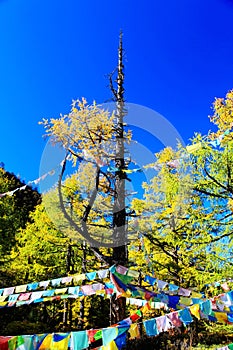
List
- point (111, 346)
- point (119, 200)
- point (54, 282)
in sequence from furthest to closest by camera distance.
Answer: point (119, 200) → point (54, 282) → point (111, 346)

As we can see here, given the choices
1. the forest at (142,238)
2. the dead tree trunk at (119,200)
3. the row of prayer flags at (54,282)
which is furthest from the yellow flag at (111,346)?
the dead tree trunk at (119,200)

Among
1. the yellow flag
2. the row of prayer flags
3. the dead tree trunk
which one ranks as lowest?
the yellow flag

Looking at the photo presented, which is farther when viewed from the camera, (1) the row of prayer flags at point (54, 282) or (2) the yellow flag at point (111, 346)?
(1) the row of prayer flags at point (54, 282)

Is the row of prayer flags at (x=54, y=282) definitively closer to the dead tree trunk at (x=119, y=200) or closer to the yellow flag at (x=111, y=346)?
the dead tree trunk at (x=119, y=200)

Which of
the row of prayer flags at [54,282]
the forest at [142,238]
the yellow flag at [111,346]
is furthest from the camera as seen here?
the row of prayer flags at [54,282]

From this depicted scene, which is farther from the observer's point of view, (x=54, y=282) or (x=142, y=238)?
(x=142, y=238)

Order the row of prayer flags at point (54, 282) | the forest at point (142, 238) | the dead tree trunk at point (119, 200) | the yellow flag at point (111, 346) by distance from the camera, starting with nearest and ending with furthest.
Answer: the yellow flag at point (111, 346)
the forest at point (142, 238)
the row of prayer flags at point (54, 282)
the dead tree trunk at point (119, 200)

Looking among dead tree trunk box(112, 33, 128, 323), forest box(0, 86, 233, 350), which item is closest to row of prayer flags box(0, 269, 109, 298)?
forest box(0, 86, 233, 350)

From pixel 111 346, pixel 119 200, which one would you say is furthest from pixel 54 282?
pixel 111 346

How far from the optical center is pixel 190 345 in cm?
1187

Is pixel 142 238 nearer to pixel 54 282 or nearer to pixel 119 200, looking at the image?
pixel 119 200

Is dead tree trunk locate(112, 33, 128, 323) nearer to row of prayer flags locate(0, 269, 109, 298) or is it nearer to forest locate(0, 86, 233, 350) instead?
forest locate(0, 86, 233, 350)

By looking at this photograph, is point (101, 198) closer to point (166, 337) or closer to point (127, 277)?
point (127, 277)

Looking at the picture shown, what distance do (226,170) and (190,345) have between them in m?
7.37
